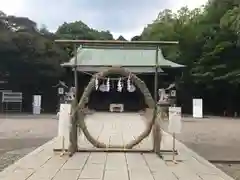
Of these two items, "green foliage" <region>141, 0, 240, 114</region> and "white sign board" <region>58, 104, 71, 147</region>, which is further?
"green foliage" <region>141, 0, 240, 114</region>

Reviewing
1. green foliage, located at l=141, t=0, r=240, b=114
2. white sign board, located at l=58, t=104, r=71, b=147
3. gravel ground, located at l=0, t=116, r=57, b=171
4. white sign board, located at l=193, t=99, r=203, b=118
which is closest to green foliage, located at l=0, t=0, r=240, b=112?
green foliage, located at l=141, t=0, r=240, b=114

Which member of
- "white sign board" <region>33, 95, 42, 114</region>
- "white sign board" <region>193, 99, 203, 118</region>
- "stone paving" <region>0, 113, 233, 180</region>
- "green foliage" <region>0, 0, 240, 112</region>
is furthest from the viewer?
"green foliage" <region>0, 0, 240, 112</region>

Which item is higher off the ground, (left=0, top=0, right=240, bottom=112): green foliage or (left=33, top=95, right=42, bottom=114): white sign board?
(left=0, top=0, right=240, bottom=112): green foliage

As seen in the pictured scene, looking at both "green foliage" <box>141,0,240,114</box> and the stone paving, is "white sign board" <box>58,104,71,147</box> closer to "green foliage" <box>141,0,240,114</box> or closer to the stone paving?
the stone paving

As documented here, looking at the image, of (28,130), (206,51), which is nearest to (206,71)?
(206,51)

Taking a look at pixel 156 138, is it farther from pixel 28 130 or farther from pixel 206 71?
pixel 206 71

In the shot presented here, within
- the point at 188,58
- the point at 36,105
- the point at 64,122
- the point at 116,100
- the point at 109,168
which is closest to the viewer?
the point at 109,168

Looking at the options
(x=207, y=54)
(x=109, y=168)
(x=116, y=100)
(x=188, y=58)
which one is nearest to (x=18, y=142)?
(x=109, y=168)

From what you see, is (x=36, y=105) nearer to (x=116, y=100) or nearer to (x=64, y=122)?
(x=116, y=100)

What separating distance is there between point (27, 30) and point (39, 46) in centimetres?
271

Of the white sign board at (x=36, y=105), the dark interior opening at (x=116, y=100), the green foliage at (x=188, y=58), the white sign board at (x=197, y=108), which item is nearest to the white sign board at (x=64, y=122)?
the white sign board at (x=197, y=108)

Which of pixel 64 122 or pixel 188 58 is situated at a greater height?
pixel 188 58

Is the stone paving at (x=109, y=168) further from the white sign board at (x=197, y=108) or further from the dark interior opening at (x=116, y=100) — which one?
the dark interior opening at (x=116, y=100)

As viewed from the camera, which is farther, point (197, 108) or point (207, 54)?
point (207, 54)
